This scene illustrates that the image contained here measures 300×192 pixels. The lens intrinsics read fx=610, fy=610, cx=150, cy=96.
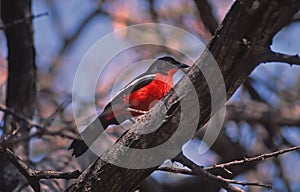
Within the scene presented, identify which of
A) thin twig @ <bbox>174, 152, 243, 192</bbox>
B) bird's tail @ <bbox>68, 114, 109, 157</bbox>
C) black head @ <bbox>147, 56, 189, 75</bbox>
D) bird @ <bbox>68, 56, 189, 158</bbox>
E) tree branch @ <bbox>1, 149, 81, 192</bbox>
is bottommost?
black head @ <bbox>147, 56, 189, 75</bbox>

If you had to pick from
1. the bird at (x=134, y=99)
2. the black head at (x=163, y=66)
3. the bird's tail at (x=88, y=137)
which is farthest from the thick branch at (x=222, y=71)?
the black head at (x=163, y=66)

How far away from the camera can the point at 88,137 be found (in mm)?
3693

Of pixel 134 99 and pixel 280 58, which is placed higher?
pixel 280 58

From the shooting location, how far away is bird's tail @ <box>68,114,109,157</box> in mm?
3590

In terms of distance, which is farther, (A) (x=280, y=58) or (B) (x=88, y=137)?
(B) (x=88, y=137)

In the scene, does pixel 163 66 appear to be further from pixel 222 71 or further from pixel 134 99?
pixel 222 71

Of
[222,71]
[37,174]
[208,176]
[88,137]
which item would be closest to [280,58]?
[222,71]

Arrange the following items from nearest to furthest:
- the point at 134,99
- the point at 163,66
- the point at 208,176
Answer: the point at 208,176 → the point at 134,99 → the point at 163,66

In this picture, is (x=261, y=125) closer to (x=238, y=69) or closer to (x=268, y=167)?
(x=268, y=167)

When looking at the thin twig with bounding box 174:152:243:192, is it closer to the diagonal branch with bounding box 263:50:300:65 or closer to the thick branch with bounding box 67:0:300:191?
the thick branch with bounding box 67:0:300:191

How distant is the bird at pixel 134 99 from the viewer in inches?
159

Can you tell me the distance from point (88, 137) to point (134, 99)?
670mm

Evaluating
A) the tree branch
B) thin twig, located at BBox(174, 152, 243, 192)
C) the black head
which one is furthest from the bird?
thin twig, located at BBox(174, 152, 243, 192)

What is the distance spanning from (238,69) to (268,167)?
3956 mm
